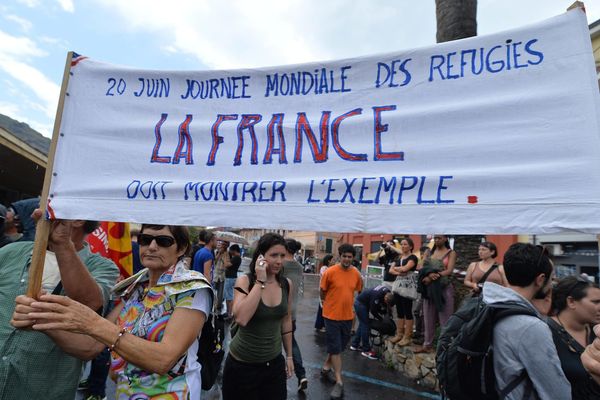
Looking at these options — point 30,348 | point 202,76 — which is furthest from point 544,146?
point 30,348

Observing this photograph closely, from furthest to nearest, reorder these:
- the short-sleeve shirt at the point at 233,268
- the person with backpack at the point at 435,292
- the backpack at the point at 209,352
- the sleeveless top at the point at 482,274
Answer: the short-sleeve shirt at the point at 233,268, the person with backpack at the point at 435,292, the sleeveless top at the point at 482,274, the backpack at the point at 209,352

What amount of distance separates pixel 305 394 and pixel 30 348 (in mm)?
3669

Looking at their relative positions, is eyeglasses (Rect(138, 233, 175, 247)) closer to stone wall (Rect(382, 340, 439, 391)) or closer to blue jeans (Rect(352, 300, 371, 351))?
stone wall (Rect(382, 340, 439, 391))

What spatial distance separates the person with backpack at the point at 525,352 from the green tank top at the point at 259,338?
159cm

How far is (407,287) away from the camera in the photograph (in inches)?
240

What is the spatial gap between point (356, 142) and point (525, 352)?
130cm

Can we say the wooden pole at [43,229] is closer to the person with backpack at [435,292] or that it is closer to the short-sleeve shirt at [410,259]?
the person with backpack at [435,292]

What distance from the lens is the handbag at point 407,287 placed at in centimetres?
604

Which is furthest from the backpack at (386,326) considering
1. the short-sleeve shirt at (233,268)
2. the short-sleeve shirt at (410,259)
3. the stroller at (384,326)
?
the short-sleeve shirt at (233,268)

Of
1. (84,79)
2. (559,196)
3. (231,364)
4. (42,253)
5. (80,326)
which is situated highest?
(84,79)

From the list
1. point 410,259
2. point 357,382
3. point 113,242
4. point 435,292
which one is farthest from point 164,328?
point 410,259

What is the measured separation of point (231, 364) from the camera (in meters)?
2.88

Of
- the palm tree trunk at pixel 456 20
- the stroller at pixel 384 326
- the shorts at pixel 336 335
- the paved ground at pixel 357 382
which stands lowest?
the paved ground at pixel 357 382

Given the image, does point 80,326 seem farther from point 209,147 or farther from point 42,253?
point 209,147
